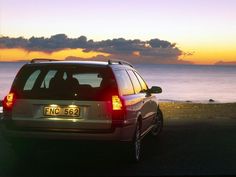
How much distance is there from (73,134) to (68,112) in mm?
342

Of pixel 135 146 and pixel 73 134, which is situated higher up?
pixel 73 134

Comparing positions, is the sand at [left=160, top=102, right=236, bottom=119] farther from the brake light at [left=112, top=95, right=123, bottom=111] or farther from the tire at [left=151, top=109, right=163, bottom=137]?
the brake light at [left=112, top=95, right=123, bottom=111]

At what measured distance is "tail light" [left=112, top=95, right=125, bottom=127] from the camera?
864 centimetres

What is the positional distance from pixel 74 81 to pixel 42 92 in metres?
0.62

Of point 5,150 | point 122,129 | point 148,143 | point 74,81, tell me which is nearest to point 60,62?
point 74,81

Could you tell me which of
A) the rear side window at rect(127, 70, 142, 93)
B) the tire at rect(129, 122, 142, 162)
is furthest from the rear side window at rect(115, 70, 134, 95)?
the tire at rect(129, 122, 142, 162)

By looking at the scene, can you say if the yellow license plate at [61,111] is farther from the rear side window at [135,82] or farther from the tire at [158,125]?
the tire at [158,125]

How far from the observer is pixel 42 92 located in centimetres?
877

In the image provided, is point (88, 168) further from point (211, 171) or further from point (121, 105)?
point (211, 171)

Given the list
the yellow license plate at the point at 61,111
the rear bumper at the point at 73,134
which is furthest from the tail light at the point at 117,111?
the yellow license plate at the point at 61,111

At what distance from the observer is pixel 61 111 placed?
340 inches

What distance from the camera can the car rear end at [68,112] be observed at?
28.1ft

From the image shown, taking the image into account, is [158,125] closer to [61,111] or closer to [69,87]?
[69,87]

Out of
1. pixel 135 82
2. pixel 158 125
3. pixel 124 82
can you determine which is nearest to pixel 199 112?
pixel 158 125
